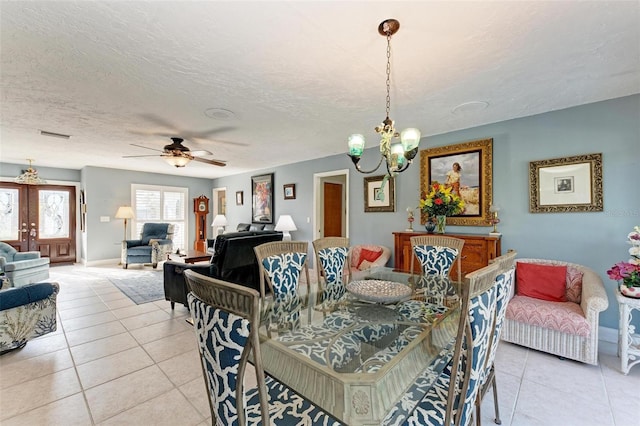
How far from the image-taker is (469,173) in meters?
3.47

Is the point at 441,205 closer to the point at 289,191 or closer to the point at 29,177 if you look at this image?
the point at 289,191

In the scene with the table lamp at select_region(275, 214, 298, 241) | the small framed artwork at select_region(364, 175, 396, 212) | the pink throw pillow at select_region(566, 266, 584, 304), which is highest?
the small framed artwork at select_region(364, 175, 396, 212)

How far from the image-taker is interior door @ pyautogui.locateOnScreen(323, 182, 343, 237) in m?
6.00

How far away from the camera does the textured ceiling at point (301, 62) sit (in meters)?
1.50

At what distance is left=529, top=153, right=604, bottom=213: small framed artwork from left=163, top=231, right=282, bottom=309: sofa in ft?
11.4

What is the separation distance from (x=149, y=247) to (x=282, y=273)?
5.14 meters

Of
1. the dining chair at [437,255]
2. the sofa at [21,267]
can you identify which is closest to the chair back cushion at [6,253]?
the sofa at [21,267]

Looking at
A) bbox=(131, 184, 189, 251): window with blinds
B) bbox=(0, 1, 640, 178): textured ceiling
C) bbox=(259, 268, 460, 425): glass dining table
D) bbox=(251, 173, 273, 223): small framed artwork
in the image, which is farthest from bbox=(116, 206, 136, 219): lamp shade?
bbox=(259, 268, 460, 425): glass dining table

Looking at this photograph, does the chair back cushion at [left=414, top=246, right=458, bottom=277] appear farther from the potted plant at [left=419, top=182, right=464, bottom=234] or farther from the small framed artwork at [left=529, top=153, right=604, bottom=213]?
the small framed artwork at [left=529, top=153, right=604, bottom=213]

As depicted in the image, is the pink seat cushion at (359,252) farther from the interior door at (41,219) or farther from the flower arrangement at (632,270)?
the interior door at (41,219)

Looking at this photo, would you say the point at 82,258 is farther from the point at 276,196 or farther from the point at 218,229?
the point at 276,196

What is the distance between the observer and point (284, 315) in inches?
66.6

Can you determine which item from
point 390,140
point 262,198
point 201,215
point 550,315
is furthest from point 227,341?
point 201,215

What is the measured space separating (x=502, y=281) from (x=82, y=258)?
28.8 ft
